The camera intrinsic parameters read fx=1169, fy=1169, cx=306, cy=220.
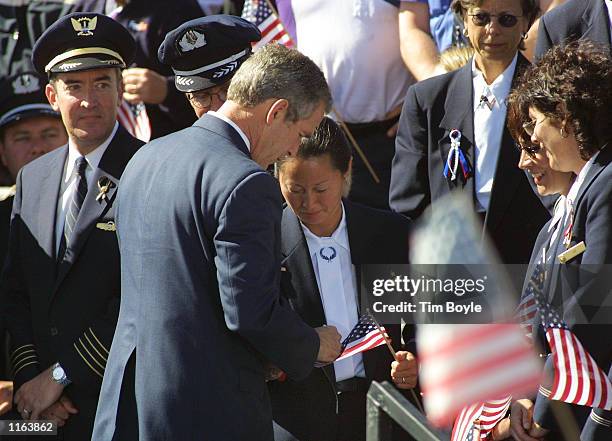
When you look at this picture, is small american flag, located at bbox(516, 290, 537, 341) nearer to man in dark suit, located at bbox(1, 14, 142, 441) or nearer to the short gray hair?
the short gray hair

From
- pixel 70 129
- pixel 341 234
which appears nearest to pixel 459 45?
pixel 341 234

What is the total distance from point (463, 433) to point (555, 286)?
71 centimetres

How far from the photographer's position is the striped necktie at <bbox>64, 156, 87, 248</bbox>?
512cm

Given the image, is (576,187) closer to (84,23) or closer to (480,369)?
(480,369)

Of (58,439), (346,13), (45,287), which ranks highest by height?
(346,13)

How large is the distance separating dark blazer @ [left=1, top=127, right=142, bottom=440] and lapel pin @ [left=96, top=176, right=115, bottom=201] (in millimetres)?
18

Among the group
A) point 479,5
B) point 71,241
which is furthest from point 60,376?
point 479,5

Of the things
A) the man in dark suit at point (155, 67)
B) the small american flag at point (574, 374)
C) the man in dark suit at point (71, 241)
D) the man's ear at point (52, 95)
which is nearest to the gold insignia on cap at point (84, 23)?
the man in dark suit at point (71, 241)

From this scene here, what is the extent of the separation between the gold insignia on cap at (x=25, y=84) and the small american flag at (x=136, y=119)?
2.06ft

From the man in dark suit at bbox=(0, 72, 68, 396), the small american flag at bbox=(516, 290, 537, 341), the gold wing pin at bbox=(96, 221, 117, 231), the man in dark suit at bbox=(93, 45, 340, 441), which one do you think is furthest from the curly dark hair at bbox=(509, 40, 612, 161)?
the man in dark suit at bbox=(0, 72, 68, 396)

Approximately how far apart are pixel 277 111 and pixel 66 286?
1551 mm

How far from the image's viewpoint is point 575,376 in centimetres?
385

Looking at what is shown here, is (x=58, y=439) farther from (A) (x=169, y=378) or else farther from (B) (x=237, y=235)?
(B) (x=237, y=235)

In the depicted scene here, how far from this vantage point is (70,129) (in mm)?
5312
